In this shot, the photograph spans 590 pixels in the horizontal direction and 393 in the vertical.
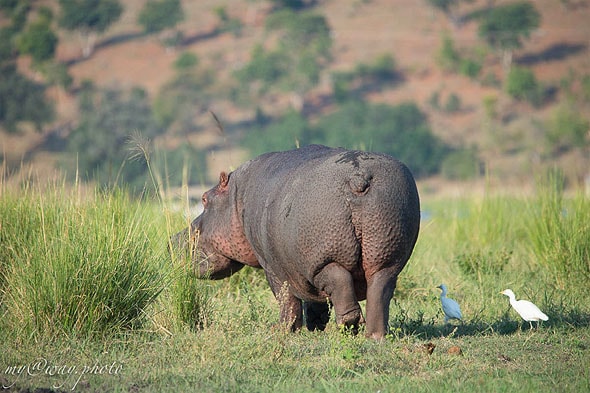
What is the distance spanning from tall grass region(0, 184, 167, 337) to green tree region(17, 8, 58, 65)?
2551 inches

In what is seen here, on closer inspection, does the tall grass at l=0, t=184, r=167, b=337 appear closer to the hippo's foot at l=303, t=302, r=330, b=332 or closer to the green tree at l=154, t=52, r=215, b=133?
the hippo's foot at l=303, t=302, r=330, b=332

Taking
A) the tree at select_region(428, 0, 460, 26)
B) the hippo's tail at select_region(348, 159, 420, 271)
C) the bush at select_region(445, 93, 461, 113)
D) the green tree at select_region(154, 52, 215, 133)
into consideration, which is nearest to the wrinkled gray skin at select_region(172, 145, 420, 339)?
the hippo's tail at select_region(348, 159, 420, 271)

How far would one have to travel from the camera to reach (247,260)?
21.7 ft

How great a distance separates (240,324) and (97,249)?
1.01 metres

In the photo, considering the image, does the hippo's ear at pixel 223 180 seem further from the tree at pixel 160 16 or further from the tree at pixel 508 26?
the tree at pixel 160 16

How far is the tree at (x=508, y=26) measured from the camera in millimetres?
71688

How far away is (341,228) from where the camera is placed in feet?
17.6

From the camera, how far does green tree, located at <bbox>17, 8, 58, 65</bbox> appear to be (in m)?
69.1

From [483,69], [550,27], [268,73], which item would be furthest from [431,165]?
[550,27]

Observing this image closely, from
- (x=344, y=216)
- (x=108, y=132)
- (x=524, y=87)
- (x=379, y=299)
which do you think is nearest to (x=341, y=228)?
(x=344, y=216)

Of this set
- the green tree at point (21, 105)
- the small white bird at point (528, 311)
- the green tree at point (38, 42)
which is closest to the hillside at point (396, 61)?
the green tree at point (21, 105)

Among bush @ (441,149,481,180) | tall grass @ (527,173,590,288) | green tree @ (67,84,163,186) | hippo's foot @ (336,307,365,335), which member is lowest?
bush @ (441,149,481,180)

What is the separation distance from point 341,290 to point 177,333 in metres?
1.16

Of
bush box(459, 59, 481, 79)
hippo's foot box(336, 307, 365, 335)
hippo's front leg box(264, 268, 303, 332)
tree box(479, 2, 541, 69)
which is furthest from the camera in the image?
tree box(479, 2, 541, 69)
